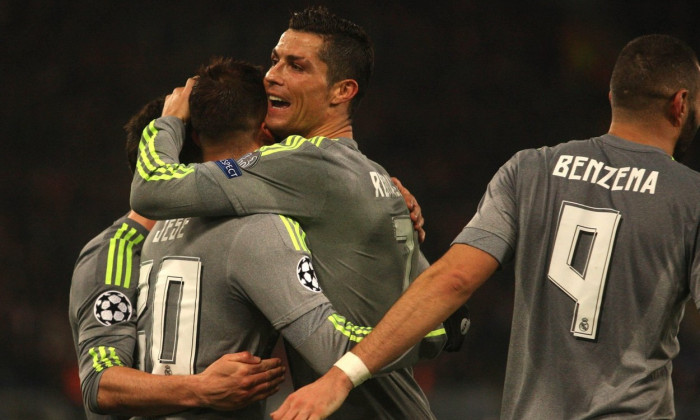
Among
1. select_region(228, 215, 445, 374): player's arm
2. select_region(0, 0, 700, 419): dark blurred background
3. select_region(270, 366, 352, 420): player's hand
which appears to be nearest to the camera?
select_region(270, 366, 352, 420): player's hand

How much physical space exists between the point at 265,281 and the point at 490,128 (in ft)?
17.2

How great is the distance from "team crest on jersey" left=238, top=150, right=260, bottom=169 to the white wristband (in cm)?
60

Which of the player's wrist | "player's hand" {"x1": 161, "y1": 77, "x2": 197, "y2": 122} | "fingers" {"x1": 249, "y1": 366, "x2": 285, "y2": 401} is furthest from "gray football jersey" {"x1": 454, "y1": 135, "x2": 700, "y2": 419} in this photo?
"player's hand" {"x1": 161, "y1": 77, "x2": 197, "y2": 122}

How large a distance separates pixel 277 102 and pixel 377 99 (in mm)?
4628

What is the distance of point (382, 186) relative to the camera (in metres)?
2.62

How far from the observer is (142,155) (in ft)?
7.79

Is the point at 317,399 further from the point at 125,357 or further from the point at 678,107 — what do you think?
the point at 678,107

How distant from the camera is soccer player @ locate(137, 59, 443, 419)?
215 centimetres

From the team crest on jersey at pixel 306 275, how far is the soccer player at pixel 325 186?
185mm

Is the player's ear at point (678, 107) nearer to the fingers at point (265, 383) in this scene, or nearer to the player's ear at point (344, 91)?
the player's ear at point (344, 91)

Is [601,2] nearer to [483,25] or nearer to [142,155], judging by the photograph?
[483,25]

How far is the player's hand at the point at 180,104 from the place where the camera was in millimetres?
2574

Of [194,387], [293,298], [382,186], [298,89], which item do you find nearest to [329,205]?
[382,186]

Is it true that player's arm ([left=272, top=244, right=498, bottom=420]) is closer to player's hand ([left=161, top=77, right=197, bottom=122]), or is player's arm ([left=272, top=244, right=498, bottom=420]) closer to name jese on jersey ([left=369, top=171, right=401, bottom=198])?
name jese on jersey ([left=369, top=171, right=401, bottom=198])
